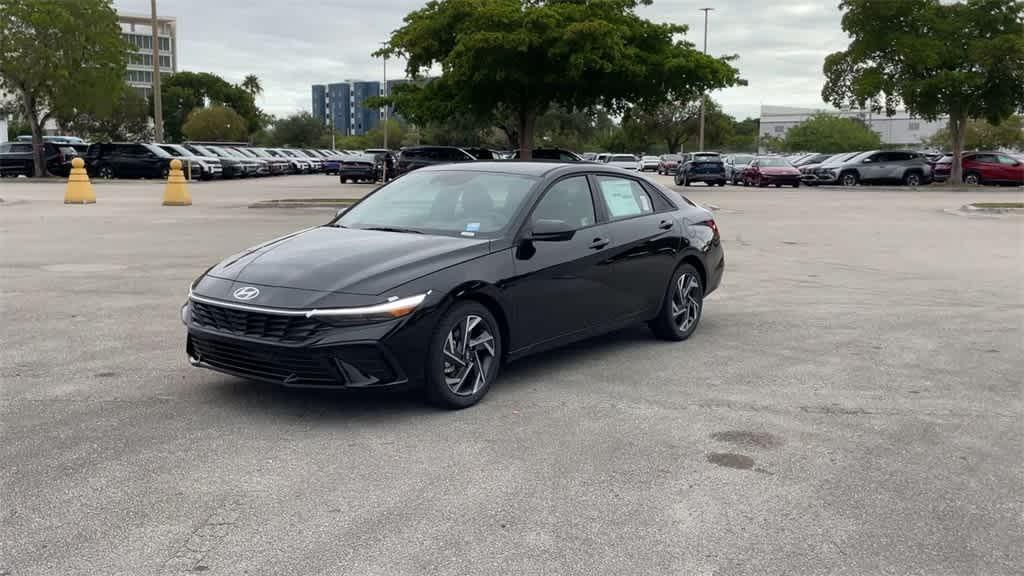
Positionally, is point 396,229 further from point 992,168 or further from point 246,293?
point 992,168

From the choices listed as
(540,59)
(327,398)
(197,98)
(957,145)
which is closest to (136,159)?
(540,59)

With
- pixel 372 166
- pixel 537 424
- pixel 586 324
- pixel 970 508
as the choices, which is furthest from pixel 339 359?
pixel 372 166

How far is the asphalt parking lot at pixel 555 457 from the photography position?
3924mm

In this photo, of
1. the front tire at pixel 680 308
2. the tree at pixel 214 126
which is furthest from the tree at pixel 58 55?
the tree at pixel 214 126

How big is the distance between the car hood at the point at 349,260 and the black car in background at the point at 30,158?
4339cm

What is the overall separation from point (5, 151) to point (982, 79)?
1678 inches

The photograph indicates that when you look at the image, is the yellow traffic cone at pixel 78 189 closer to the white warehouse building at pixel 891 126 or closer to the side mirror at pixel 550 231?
the side mirror at pixel 550 231

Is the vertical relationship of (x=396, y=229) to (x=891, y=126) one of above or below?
below

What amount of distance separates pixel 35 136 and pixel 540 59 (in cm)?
2519

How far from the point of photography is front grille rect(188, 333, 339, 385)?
17.8 ft

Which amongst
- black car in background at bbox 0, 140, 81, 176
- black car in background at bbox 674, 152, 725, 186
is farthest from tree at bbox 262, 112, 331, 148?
black car in background at bbox 674, 152, 725, 186

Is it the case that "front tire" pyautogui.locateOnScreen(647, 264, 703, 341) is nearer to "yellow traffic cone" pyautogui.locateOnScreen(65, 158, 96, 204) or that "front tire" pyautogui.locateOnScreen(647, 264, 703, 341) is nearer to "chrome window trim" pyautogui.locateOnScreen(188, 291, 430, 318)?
→ "chrome window trim" pyautogui.locateOnScreen(188, 291, 430, 318)

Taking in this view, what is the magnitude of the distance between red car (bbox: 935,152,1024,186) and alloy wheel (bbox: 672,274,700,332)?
39901 mm

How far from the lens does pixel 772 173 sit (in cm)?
4278
